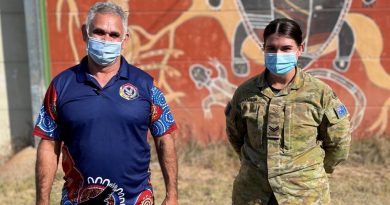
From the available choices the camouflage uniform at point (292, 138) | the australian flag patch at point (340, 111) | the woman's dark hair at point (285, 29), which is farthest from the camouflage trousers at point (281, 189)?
the woman's dark hair at point (285, 29)

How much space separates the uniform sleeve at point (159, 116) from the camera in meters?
2.37

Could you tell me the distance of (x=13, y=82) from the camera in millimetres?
6121

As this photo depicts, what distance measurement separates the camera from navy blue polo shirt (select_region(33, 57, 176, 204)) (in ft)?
7.29

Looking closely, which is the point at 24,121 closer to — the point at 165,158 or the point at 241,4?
the point at 241,4

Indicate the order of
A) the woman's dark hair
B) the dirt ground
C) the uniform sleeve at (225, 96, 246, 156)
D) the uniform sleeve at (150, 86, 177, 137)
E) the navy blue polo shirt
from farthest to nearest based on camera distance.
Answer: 1. the dirt ground
2. the uniform sleeve at (225, 96, 246, 156)
3. the woman's dark hair
4. the uniform sleeve at (150, 86, 177, 137)
5. the navy blue polo shirt

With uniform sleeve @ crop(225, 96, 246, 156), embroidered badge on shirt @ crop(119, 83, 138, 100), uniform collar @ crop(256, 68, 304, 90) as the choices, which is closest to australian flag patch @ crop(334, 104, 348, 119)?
uniform collar @ crop(256, 68, 304, 90)

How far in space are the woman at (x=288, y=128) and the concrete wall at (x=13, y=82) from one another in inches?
162

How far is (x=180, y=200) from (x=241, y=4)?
2.32m

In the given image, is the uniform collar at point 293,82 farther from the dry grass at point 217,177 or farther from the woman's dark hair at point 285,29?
the dry grass at point 217,177

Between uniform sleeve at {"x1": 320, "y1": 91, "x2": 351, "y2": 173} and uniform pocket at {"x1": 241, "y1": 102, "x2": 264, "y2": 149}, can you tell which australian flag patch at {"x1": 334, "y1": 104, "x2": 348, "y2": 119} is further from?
uniform pocket at {"x1": 241, "y1": 102, "x2": 264, "y2": 149}

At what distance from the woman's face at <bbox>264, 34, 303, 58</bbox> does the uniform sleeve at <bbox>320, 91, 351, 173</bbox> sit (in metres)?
0.30

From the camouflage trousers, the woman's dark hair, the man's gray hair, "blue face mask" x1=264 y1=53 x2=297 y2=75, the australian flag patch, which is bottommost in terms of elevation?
the camouflage trousers

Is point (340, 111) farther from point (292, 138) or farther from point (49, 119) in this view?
point (49, 119)

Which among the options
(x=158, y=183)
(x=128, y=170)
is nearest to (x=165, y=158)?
(x=128, y=170)
